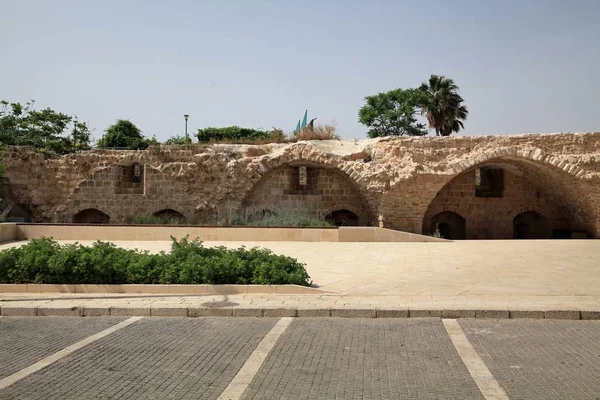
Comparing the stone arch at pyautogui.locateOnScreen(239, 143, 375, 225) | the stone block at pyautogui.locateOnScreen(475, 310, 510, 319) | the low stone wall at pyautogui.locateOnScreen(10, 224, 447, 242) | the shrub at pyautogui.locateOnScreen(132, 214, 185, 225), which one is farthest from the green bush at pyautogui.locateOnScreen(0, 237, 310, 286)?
the stone arch at pyautogui.locateOnScreen(239, 143, 375, 225)

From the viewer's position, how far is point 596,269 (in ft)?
37.6

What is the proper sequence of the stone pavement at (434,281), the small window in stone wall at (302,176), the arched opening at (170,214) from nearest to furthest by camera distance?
the stone pavement at (434,281)
the arched opening at (170,214)
the small window in stone wall at (302,176)

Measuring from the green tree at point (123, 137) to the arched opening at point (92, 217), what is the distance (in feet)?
67.4

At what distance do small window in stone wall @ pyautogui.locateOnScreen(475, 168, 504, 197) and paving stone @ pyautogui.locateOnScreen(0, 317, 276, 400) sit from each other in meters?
19.9

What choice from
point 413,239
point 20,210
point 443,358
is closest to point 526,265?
point 413,239

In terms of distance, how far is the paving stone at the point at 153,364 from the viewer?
4.70m

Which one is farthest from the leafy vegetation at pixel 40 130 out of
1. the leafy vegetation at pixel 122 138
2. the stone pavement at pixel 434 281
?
the stone pavement at pixel 434 281

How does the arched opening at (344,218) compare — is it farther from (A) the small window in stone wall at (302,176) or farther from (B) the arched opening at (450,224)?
(B) the arched opening at (450,224)

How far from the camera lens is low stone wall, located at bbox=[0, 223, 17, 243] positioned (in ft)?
55.6

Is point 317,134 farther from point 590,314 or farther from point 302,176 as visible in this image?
point 590,314

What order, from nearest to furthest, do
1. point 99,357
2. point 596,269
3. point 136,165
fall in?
point 99,357 < point 596,269 < point 136,165

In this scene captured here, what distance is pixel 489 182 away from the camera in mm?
25438

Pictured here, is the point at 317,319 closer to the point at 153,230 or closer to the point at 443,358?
the point at 443,358

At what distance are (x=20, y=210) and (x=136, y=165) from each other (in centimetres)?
522
